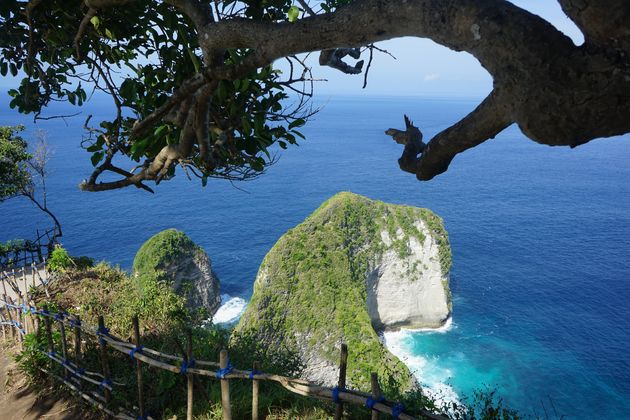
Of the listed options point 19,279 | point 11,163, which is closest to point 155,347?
point 19,279

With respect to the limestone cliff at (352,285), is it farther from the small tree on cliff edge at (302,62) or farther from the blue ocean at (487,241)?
the small tree on cliff edge at (302,62)

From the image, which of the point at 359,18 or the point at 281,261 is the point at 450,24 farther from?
the point at 281,261

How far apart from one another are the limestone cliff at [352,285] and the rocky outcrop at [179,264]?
17.5 feet

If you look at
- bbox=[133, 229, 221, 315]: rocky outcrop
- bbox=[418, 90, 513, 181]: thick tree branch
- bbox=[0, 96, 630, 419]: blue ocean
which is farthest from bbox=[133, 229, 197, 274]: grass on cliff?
bbox=[418, 90, 513, 181]: thick tree branch

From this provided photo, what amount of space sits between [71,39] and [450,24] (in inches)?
177

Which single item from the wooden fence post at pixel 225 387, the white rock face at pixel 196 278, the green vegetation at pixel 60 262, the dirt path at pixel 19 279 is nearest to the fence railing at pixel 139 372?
the wooden fence post at pixel 225 387

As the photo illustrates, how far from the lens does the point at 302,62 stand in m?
4.64

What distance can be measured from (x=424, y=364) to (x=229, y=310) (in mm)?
14694

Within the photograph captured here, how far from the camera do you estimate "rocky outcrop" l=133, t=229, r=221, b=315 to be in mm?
26734

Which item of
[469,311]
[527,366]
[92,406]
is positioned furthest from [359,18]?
[469,311]

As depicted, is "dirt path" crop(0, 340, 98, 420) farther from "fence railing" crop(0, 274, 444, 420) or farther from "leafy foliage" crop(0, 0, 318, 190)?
"leafy foliage" crop(0, 0, 318, 190)

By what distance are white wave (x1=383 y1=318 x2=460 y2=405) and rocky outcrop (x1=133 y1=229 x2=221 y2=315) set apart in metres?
13.9

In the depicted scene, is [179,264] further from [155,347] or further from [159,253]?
[155,347]

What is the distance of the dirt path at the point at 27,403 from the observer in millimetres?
5935
